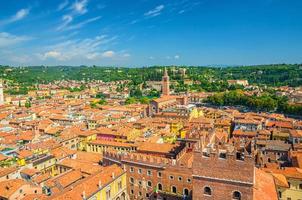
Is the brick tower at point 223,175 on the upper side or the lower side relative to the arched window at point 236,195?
upper

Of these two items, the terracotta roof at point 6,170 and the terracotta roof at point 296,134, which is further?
the terracotta roof at point 296,134

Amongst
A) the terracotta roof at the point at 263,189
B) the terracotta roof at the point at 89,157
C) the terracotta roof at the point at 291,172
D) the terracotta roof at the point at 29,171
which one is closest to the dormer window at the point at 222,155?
the terracotta roof at the point at 263,189

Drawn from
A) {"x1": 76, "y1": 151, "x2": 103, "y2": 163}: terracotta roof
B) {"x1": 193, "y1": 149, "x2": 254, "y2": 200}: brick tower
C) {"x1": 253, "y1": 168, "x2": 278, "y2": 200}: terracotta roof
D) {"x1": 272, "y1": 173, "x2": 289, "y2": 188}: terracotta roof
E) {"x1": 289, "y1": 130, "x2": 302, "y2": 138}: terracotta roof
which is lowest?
{"x1": 76, "y1": 151, "x2": 103, "y2": 163}: terracotta roof

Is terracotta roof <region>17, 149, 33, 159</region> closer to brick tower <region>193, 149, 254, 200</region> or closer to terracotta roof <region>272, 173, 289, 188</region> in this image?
brick tower <region>193, 149, 254, 200</region>

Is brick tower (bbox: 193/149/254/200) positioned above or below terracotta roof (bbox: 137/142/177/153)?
above

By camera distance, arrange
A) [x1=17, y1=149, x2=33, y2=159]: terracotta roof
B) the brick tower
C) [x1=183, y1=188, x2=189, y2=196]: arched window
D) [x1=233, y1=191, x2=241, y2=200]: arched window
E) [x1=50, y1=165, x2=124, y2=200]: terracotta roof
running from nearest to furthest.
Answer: the brick tower, [x1=233, y1=191, x2=241, y2=200]: arched window, [x1=50, y1=165, x2=124, y2=200]: terracotta roof, [x1=183, y1=188, x2=189, y2=196]: arched window, [x1=17, y1=149, x2=33, y2=159]: terracotta roof

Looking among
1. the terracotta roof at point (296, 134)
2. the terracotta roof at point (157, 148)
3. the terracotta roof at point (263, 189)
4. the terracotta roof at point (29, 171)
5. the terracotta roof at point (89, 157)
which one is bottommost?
the terracotta roof at point (89, 157)

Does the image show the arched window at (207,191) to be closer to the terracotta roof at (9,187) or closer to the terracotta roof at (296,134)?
the terracotta roof at (9,187)

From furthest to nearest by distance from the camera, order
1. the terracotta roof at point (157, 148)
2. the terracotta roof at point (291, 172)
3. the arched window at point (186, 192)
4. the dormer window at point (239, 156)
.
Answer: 1. the terracotta roof at point (157, 148)
2. the arched window at point (186, 192)
3. the terracotta roof at point (291, 172)
4. the dormer window at point (239, 156)

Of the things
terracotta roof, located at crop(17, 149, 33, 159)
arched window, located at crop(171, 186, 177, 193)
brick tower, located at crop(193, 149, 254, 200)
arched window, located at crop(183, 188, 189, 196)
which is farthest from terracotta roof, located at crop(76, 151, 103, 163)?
brick tower, located at crop(193, 149, 254, 200)

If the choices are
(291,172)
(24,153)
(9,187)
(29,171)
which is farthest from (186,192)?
(24,153)

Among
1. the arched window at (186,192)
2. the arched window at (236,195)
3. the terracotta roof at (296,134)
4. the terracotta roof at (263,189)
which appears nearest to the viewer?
the arched window at (236,195)
